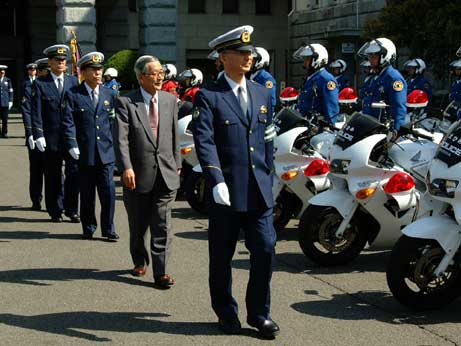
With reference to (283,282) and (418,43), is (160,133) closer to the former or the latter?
(283,282)

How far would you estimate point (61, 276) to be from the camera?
791cm

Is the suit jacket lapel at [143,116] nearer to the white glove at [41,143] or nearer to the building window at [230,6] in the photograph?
the white glove at [41,143]

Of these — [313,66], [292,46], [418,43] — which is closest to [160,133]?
[313,66]

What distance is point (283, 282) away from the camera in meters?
7.58

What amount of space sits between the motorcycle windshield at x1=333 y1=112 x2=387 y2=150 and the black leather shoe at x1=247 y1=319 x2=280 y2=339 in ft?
8.21

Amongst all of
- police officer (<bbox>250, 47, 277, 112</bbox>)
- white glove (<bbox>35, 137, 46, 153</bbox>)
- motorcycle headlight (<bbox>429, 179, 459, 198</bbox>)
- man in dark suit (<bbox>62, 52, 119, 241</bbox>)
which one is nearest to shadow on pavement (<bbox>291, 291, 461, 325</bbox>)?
motorcycle headlight (<bbox>429, 179, 459, 198</bbox>)

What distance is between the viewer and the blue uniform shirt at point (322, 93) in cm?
1110

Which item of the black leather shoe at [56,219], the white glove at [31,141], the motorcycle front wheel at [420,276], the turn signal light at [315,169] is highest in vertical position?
the white glove at [31,141]

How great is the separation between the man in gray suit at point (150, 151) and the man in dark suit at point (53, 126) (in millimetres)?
3433

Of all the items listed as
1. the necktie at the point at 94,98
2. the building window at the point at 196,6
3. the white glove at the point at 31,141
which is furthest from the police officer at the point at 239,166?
the building window at the point at 196,6

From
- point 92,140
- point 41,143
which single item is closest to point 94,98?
point 92,140

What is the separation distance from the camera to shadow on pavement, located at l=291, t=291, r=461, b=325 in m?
6.46

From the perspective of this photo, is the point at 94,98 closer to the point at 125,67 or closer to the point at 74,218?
the point at 74,218

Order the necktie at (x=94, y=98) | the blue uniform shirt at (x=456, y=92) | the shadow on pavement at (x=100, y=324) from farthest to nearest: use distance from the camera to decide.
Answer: the blue uniform shirt at (x=456, y=92) < the necktie at (x=94, y=98) < the shadow on pavement at (x=100, y=324)
